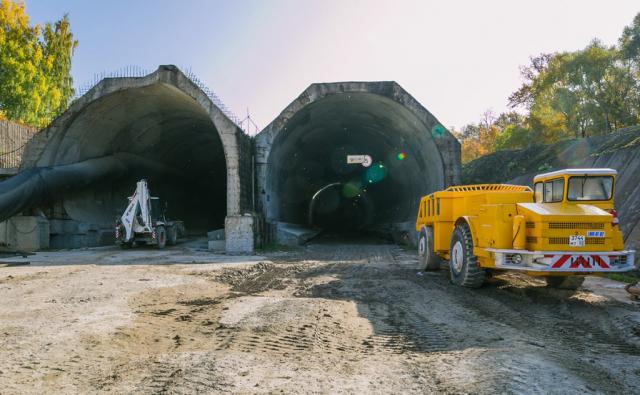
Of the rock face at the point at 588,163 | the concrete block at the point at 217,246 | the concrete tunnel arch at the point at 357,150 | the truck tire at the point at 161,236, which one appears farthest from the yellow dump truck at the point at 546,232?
the truck tire at the point at 161,236

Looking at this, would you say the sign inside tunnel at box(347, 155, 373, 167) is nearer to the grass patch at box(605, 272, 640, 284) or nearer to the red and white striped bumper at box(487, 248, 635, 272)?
the grass patch at box(605, 272, 640, 284)

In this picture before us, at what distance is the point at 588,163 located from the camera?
1850 cm

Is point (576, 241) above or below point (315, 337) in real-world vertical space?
above

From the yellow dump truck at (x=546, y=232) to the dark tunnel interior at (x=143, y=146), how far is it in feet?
43.4

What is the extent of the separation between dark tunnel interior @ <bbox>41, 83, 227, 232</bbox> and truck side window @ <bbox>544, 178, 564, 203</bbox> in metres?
14.0

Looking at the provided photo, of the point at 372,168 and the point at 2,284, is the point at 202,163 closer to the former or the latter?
the point at 372,168

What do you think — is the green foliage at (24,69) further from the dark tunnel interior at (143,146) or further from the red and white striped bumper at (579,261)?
the red and white striped bumper at (579,261)

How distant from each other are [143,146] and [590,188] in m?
21.4

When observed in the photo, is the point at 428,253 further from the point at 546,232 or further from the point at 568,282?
the point at 546,232

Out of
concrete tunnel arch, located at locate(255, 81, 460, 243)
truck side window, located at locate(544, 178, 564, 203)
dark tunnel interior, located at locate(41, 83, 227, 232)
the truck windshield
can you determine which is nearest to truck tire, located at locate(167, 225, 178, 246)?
dark tunnel interior, located at locate(41, 83, 227, 232)

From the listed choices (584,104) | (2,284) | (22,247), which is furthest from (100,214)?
(584,104)

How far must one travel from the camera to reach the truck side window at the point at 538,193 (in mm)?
8405

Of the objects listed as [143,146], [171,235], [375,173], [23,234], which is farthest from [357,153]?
[23,234]

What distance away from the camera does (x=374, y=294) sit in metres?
8.45
